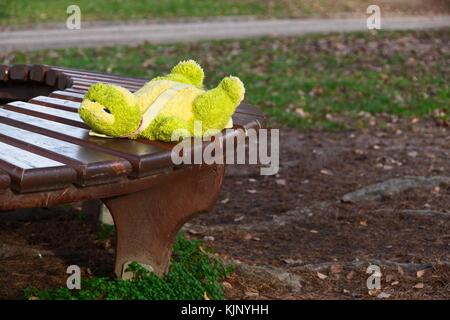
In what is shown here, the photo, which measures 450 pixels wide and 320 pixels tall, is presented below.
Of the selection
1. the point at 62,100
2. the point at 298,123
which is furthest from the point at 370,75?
the point at 62,100

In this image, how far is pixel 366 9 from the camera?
1948cm

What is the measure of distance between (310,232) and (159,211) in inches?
66.5

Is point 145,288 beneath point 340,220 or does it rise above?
above

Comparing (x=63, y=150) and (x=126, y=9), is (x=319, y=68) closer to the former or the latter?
(x=63, y=150)

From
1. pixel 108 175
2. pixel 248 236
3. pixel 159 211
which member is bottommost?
pixel 248 236

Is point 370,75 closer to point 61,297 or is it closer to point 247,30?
point 247,30

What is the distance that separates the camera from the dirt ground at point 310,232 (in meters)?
4.56

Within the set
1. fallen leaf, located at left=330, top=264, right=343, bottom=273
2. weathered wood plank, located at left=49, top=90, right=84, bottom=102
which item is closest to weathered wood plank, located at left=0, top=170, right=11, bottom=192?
weathered wood plank, located at left=49, top=90, right=84, bottom=102

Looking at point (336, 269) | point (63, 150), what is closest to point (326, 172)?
point (336, 269)

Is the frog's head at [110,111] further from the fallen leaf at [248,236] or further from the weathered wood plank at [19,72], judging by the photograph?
the weathered wood plank at [19,72]

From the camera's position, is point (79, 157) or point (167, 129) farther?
point (167, 129)

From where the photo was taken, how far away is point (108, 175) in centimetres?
337

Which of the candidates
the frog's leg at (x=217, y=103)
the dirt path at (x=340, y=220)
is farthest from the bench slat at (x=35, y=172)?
the dirt path at (x=340, y=220)

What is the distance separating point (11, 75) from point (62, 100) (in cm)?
143
